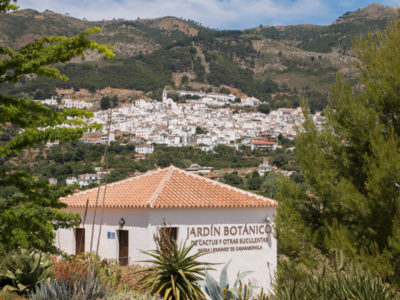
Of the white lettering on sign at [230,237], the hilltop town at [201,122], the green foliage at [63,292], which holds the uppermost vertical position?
the hilltop town at [201,122]

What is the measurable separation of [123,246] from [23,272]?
19.1ft

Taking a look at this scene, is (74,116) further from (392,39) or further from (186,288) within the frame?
(392,39)

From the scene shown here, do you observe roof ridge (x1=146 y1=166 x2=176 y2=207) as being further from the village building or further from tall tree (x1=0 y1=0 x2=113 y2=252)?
the village building

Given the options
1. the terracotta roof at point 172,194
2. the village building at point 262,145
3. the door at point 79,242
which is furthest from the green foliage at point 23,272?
the village building at point 262,145

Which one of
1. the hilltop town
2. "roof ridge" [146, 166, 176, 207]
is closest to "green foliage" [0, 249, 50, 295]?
"roof ridge" [146, 166, 176, 207]

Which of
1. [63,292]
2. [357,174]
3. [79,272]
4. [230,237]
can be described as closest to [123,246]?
[230,237]

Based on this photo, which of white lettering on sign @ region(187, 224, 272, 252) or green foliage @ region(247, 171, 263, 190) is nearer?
white lettering on sign @ region(187, 224, 272, 252)

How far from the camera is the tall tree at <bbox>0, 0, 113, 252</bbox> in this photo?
648 centimetres

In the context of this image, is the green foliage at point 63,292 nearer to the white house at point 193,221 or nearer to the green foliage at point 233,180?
the white house at point 193,221

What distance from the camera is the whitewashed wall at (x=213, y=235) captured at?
14246 mm

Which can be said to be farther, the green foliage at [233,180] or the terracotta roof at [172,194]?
the green foliage at [233,180]

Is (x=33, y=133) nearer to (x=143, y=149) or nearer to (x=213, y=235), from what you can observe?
Result: (x=213, y=235)

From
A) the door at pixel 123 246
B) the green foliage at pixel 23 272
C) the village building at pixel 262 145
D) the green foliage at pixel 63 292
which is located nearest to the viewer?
the green foliage at pixel 63 292

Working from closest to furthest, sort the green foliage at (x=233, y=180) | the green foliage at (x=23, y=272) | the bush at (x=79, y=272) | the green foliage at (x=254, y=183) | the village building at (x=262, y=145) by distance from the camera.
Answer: the bush at (x=79, y=272) < the green foliage at (x=23, y=272) < the green foliage at (x=254, y=183) < the green foliage at (x=233, y=180) < the village building at (x=262, y=145)
